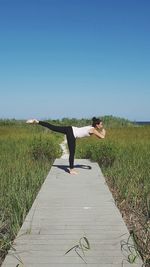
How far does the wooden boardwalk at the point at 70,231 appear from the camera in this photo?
3881 millimetres

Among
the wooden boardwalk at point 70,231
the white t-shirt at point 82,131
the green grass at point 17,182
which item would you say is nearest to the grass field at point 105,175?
the green grass at point 17,182

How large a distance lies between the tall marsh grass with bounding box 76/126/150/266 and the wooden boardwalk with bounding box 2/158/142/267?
31 cm

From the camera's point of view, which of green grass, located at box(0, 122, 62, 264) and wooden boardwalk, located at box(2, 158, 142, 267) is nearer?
wooden boardwalk, located at box(2, 158, 142, 267)

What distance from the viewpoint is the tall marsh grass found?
5.70 meters

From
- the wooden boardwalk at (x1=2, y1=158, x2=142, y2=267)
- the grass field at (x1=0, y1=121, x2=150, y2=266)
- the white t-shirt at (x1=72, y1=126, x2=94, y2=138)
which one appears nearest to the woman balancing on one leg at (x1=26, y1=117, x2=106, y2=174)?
the white t-shirt at (x1=72, y1=126, x2=94, y2=138)

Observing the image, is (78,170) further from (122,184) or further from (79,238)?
(79,238)

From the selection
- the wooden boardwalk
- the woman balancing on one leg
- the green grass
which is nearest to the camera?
the wooden boardwalk

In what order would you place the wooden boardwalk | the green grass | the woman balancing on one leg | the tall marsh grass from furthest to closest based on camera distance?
1. the woman balancing on one leg
2. the tall marsh grass
3. the green grass
4. the wooden boardwalk

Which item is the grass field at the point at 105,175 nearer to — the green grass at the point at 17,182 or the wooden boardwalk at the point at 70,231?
the green grass at the point at 17,182

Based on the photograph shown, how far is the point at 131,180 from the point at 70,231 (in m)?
4.22

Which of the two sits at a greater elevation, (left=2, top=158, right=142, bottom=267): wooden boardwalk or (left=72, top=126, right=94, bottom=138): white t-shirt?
(left=72, top=126, right=94, bottom=138): white t-shirt

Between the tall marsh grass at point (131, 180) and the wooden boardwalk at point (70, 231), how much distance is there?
308 mm

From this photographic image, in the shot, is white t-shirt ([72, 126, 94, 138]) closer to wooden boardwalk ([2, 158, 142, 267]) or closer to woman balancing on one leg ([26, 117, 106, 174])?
woman balancing on one leg ([26, 117, 106, 174])

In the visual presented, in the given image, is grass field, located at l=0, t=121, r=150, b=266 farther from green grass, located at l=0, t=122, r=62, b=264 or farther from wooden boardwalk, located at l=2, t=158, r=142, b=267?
wooden boardwalk, located at l=2, t=158, r=142, b=267
